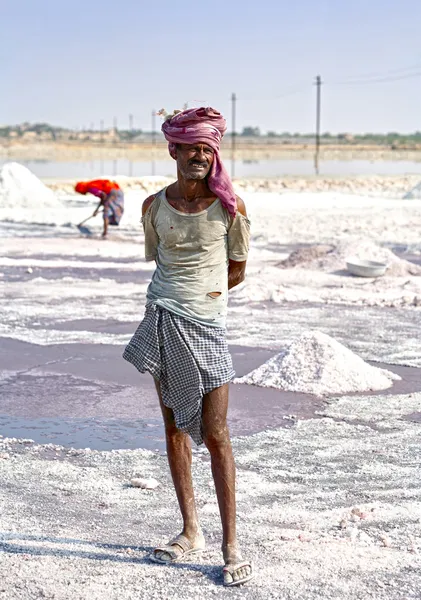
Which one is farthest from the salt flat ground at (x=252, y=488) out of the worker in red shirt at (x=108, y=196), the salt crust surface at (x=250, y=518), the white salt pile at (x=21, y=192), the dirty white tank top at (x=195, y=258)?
the white salt pile at (x=21, y=192)

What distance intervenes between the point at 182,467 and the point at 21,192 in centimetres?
2393

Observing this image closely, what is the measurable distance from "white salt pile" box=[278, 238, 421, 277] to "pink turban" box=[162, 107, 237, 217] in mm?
10282

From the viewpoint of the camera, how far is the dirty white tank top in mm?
3941

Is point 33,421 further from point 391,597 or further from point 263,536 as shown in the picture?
point 391,597

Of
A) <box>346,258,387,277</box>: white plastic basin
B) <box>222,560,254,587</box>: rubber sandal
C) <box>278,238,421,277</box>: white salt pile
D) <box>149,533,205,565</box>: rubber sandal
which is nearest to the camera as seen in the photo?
<box>222,560,254,587</box>: rubber sandal

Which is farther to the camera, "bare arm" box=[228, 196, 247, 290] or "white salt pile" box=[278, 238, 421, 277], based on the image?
"white salt pile" box=[278, 238, 421, 277]

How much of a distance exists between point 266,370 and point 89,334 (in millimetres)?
2603

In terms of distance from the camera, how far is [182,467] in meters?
4.05

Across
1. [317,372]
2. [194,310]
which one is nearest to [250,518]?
[194,310]

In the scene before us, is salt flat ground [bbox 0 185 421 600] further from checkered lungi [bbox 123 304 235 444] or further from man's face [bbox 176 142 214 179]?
man's face [bbox 176 142 214 179]

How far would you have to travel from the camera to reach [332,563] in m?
3.98

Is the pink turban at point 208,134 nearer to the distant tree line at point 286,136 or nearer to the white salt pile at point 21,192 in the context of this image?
the white salt pile at point 21,192

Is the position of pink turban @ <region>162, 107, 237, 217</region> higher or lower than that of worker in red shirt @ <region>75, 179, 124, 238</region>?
higher

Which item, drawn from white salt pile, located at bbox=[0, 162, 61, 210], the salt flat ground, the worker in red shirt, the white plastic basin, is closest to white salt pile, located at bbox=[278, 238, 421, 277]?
the white plastic basin
